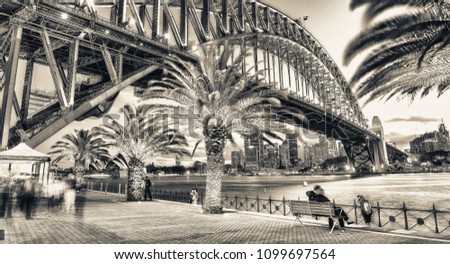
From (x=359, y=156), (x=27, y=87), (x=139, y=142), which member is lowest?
(x=139, y=142)

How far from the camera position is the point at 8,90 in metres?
14.7

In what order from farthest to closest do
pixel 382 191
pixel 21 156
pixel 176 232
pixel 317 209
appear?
1. pixel 382 191
2. pixel 21 156
3. pixel 317 209
4. pixel 176 232

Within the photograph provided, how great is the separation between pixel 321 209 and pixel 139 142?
1139 cm

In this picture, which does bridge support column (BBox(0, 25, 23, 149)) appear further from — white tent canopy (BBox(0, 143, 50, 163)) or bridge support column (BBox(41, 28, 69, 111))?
white tent canopy (BBox(0, 143, 50, 163))

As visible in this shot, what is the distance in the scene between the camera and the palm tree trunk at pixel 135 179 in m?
16.6

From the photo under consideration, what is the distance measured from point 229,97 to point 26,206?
31.4 ft

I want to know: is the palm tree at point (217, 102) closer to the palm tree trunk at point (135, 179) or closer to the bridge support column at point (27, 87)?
the palm tree trunk at point (135, 179)

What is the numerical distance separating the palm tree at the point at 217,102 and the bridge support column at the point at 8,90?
737 cm

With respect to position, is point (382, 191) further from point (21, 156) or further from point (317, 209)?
point (21, 156)

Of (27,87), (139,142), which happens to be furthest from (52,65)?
(139,142)

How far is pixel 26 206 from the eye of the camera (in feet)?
41.4

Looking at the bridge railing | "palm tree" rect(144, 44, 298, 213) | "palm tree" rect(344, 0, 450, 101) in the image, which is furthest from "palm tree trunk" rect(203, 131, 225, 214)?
"palm tree" rect(344, 0, 450, 101)
